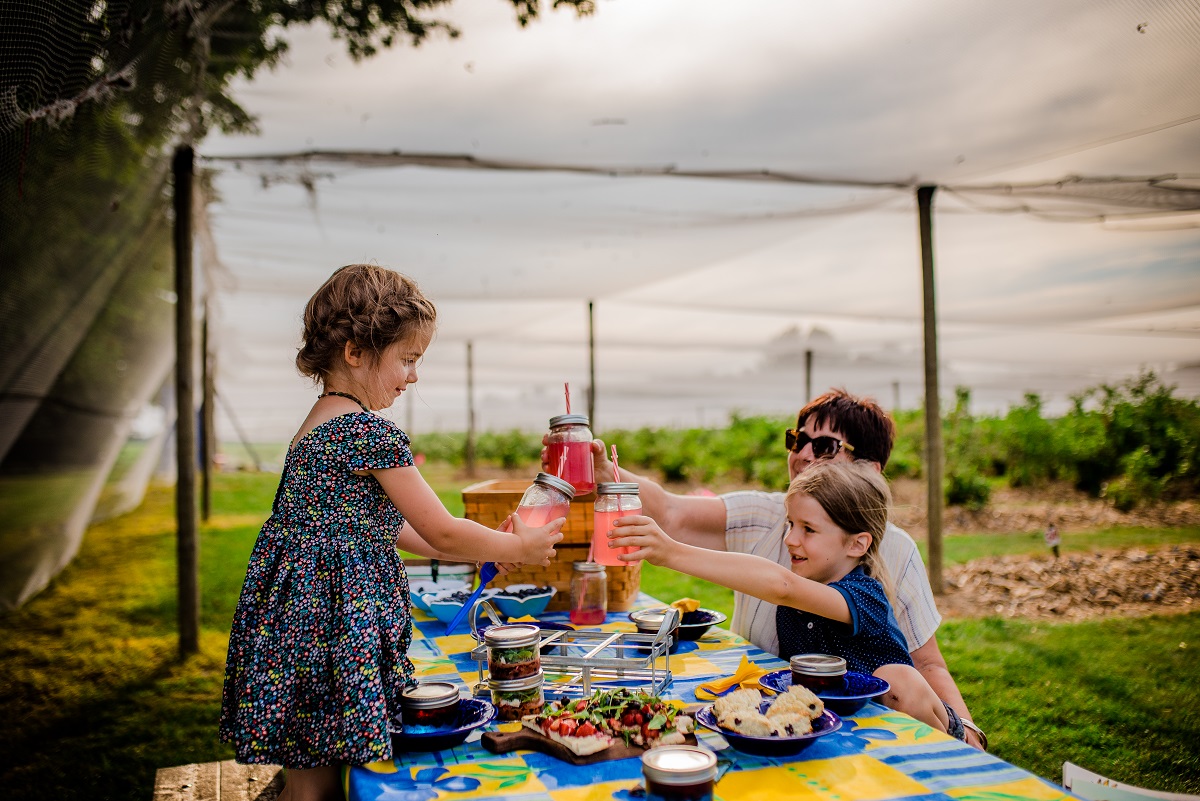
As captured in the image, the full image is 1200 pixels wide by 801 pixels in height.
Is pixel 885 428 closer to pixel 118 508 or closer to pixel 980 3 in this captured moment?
pixel 980 3

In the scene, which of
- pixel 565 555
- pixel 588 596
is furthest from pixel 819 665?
pixel 565 555

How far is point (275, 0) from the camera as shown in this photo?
3.91 m

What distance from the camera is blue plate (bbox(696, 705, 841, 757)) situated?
1424 millimetres

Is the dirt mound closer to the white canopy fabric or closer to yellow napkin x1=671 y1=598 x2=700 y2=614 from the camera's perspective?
the white canopy fabric

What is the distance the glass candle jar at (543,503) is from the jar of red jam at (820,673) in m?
0.60

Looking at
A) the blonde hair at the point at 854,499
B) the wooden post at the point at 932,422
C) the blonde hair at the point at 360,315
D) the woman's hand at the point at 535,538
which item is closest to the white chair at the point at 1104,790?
the blonde hair at the point at 854,499

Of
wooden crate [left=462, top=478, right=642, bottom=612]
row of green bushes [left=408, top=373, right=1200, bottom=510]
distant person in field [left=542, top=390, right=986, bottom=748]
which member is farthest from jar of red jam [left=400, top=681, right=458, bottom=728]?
row of green bushes [left=408, top=373, right=1200, bottom=510]

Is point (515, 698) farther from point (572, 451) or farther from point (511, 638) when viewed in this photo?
point (572, 451)

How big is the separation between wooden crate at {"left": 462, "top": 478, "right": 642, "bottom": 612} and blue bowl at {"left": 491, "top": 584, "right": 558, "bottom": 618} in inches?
6.0

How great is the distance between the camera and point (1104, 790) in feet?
5.99

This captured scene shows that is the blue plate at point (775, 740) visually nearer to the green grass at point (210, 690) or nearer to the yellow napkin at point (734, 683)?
the yellow napkin at point (734, 683)

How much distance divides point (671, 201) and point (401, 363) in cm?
345

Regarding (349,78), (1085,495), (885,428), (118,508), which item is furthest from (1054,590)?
(118,508)

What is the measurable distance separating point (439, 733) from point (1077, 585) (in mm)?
6850
